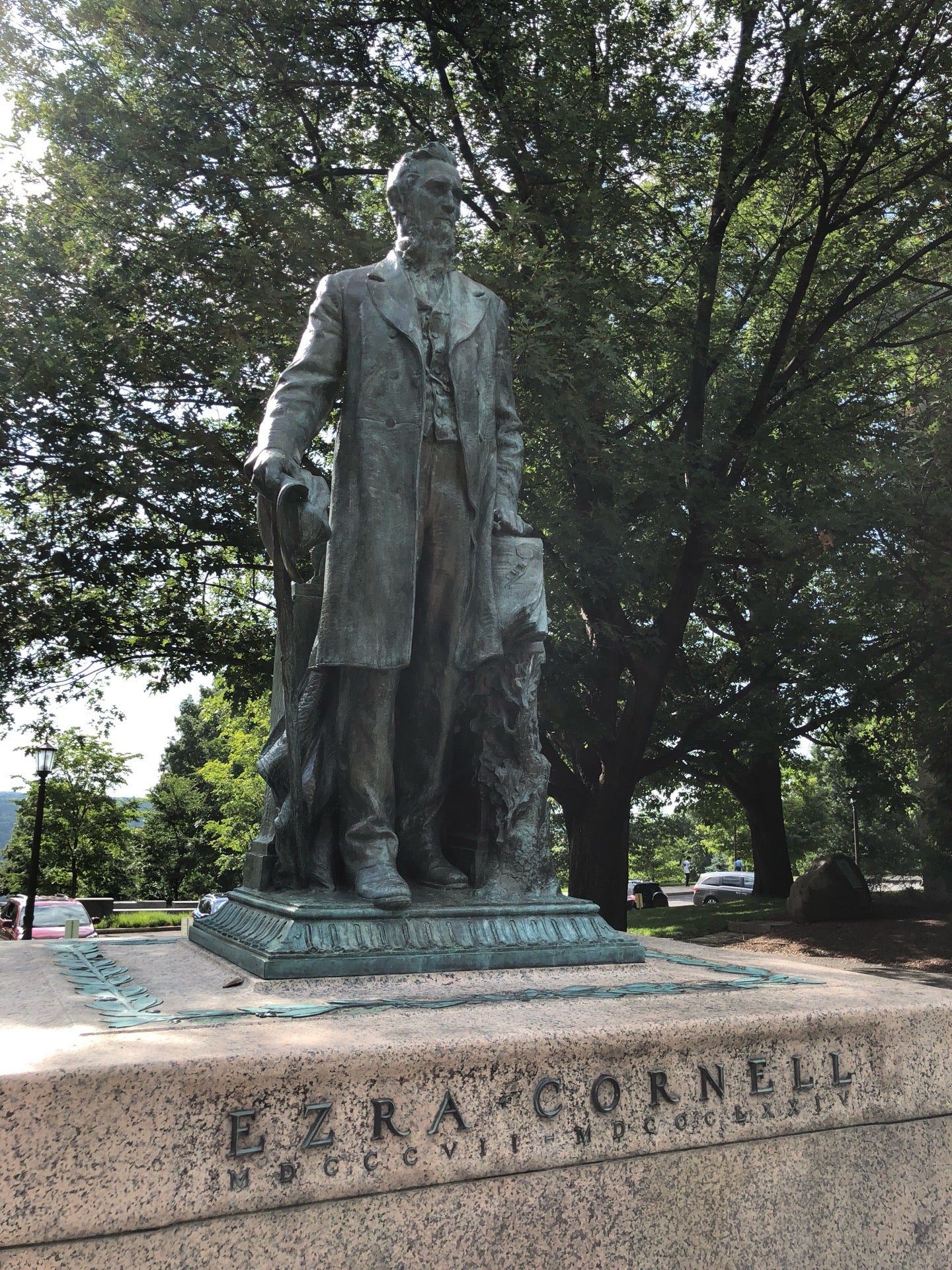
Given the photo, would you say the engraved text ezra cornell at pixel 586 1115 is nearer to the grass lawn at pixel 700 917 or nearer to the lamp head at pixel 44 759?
the grass lawn at pixel 700 917

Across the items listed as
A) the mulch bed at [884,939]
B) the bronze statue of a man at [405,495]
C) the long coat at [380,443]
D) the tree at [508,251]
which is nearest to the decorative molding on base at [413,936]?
the bronze statue of a man at [405,495]

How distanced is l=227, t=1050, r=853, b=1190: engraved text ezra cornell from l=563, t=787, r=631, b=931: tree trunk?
10.6m

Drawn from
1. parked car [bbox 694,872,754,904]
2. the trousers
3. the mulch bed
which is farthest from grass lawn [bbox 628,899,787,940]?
parked car [bbox 694,872,754,904]

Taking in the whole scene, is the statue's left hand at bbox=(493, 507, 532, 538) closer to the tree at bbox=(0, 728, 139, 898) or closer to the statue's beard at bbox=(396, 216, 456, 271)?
the statue's beard at bbox=(396, 216, 456, 271)

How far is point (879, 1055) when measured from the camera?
3105 millimetres

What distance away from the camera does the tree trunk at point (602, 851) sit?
1352 centimetres

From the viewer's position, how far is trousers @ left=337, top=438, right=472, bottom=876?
4.11 m

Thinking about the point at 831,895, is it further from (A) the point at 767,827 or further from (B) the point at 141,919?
(B) the point at 141,919

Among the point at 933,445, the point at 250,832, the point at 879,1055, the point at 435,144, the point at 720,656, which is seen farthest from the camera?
the point at 250,832

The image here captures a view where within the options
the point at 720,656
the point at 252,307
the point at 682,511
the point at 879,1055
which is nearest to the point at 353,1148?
the point at 879,1055

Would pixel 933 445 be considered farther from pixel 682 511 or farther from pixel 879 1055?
pixel 879 1055

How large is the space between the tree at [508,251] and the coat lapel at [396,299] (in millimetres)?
5108

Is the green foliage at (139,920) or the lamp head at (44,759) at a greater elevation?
the lamp head at (44,759)

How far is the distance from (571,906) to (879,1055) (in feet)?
3.78
